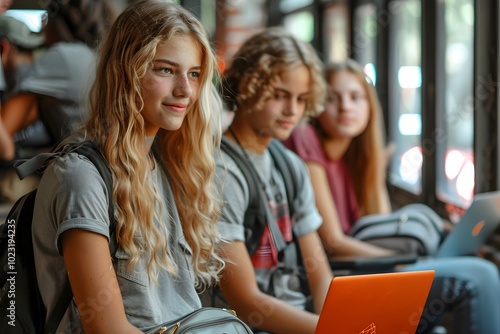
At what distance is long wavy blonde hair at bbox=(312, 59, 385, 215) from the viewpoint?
3.08 metres

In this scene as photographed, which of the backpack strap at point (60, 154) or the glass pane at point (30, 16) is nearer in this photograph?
the backpack strap at point (60, 154)

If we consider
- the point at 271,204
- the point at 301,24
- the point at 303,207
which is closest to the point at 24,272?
the point at 271,204

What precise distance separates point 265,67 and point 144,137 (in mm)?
697

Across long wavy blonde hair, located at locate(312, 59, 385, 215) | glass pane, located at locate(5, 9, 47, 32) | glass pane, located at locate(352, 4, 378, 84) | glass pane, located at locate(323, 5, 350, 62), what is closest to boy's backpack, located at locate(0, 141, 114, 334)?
glass pane, located at locate(5, 9, 47, 32)

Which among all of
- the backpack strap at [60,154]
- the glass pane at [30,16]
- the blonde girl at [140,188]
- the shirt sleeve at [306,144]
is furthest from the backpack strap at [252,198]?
the glass pane at [30,16]

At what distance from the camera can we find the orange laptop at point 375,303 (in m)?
1.61

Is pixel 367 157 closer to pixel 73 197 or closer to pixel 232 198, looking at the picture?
pixel 232 198

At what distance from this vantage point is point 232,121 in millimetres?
2150

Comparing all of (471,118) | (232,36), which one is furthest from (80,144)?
(232,36)

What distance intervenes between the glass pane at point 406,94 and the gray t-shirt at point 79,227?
2.45 metres

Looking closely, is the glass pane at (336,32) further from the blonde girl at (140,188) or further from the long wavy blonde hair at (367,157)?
the blonde girl at (140,188)

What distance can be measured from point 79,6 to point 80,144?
49.4 inches

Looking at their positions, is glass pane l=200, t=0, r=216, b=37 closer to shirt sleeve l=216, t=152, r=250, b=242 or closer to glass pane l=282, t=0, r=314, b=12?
glass pane l=282, t=0, r=314, b=12

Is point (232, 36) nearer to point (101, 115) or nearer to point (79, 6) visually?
point (79, 6)
